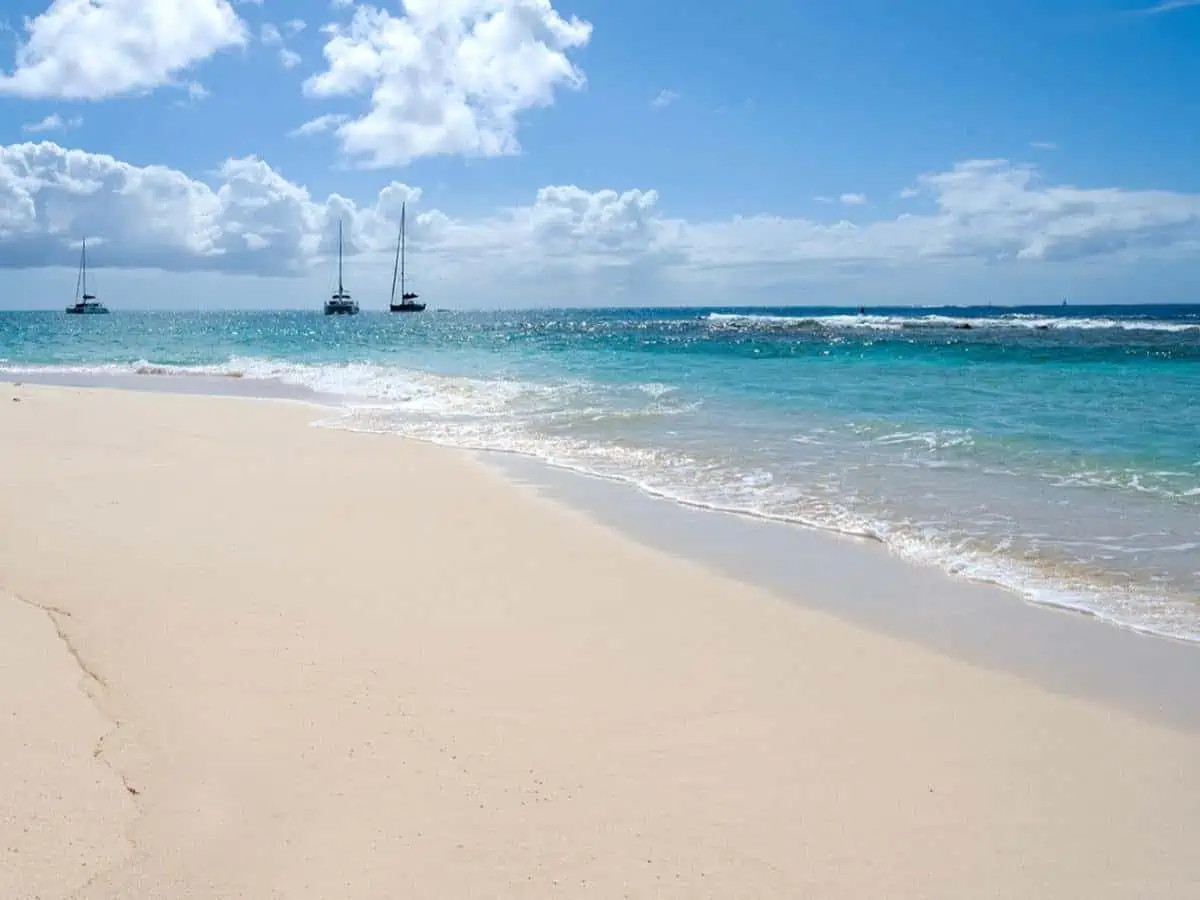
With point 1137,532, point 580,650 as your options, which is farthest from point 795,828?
point 1137,532

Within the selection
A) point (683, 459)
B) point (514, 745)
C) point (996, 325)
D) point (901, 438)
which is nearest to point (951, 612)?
point (514, 745)

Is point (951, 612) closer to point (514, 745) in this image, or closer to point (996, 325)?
point (514, 745)

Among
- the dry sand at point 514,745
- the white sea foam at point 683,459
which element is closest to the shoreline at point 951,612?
the white sea foam at point 683,459

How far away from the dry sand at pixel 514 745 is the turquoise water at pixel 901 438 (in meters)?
2.70

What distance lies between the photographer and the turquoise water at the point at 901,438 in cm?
819

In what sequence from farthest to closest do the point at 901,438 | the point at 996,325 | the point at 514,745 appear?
the point at 996,325
the point at 901,438
the point at 514,745

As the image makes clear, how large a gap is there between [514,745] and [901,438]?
12.3 m

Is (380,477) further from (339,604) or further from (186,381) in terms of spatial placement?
(186,381)

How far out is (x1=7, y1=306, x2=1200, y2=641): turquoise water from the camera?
8188mm

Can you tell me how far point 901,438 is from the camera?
49.6ft

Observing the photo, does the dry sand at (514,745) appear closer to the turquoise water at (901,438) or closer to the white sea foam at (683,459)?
the white sea foam at (683,459)

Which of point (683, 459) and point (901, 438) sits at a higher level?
point (901, 438)

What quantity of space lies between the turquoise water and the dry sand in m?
2.70

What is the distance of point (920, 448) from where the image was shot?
14023mm
